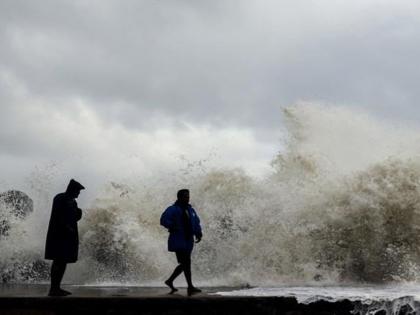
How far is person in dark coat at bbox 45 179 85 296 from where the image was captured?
6711mm

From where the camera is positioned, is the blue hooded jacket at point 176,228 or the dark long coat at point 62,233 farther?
the blue hooded jacket at point 176,228

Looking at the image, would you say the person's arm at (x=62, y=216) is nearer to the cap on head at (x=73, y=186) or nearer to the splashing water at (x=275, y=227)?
the cap on head at (x=73, y=186)

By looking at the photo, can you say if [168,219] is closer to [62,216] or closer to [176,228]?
[176,228]

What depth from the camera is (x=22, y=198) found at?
15031 millimetres

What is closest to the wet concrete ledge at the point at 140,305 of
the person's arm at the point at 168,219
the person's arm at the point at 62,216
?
the person's arm at the point at 62,216

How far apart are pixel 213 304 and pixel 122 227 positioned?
23.9ft

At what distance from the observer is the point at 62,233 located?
22.1 feet

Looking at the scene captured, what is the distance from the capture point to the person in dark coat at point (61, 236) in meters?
6.71

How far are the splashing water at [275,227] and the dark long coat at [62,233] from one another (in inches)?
148

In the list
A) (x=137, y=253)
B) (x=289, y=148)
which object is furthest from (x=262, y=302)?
(x=289, y=148)

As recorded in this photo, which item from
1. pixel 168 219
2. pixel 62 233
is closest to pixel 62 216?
pixel 62 233

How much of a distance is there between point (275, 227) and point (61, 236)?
5792 millimetres

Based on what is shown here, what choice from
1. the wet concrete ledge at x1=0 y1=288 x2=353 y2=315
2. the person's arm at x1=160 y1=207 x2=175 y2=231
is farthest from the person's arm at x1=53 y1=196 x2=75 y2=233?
the person's arm at x1=160 y1=207 x2=175 y2=231

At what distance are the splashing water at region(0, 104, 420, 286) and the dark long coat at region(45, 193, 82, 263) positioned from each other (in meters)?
3.77
